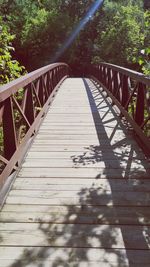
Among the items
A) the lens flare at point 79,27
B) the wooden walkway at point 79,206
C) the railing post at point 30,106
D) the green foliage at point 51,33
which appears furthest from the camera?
the lens flare at point 79,27

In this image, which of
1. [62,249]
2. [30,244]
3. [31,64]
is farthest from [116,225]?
[31,64]

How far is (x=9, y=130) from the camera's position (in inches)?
160

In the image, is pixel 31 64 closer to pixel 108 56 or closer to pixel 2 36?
pixel 108 56

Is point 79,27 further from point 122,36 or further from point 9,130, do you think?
point 9,130

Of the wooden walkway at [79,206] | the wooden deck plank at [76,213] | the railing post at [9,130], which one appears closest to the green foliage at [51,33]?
the wooden walkway at [79,206]

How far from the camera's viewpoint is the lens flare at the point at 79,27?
107 feet

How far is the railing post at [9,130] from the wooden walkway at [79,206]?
1.10ft

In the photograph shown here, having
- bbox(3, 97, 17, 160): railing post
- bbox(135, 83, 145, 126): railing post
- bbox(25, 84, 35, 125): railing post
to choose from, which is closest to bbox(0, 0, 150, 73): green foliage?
bbox(135, 83, 145, 126): railing post

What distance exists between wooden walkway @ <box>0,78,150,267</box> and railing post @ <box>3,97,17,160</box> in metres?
0.34

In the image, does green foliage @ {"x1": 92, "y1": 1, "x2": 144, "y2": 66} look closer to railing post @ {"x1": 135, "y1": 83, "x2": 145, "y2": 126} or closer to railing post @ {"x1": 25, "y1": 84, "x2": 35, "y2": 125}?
railing post @ {"x1": 135, "y1": 83, "x2": 145, "y2": 126}

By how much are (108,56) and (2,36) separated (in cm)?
2288

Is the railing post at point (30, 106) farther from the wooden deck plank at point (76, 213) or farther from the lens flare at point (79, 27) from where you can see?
the lens flare at point (79, 27)

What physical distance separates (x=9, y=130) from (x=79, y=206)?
124 cm

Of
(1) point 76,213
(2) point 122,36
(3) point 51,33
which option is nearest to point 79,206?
(1) point 76,213
